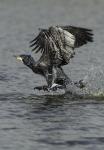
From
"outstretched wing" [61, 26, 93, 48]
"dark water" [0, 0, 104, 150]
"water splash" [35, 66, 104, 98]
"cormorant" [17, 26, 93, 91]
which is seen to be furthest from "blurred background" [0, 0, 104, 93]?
"outstretched wing" [61, 26, 93, 48]

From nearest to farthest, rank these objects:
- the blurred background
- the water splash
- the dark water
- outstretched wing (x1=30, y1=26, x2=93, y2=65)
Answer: the dark water → outstretched wing (x1=30, y1=26, x2=93, y2=65) → the water splash → the blurred background

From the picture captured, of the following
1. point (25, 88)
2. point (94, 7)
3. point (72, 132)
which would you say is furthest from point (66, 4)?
point (72, 132)

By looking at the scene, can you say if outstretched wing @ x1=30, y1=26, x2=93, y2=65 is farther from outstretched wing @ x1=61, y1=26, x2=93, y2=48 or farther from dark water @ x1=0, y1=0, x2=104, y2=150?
dark water @ x1=0, y1=0, x2=104, y2=150

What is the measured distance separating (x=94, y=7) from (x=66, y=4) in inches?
52.8

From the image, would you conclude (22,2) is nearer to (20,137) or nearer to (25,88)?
(25,88)

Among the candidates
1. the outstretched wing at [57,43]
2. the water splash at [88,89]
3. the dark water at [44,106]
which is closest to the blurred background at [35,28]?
the dark water at [44,106]

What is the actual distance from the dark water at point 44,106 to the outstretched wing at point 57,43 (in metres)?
0.79

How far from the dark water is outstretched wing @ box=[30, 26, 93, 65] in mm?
793

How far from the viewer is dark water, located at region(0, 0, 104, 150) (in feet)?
33.1

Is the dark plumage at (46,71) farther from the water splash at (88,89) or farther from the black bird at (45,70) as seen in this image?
the water splash at (88,89)

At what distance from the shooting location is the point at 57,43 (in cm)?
1338

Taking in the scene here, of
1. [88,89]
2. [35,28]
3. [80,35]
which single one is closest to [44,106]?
[88,89]

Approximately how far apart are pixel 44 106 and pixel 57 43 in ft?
4.29

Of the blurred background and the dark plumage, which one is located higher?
the blurred background
